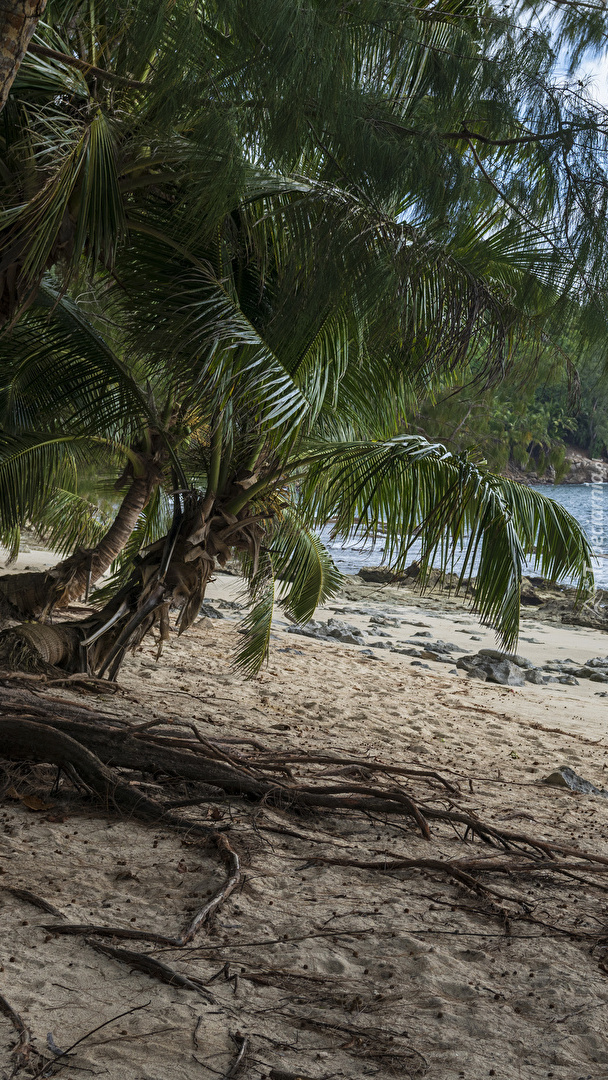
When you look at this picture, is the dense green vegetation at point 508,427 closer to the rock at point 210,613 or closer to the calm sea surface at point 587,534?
the calm sea surface at point 587,534

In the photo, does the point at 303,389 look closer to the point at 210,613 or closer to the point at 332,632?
the point at 332,632

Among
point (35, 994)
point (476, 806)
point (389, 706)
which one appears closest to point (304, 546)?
point (389, 706)

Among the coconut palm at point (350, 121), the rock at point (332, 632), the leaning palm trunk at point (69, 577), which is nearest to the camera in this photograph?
the coconut palm at point (350, 121)

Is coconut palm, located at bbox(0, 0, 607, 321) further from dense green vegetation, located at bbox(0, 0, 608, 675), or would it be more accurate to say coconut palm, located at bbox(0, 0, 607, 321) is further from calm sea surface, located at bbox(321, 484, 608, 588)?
calm sea surface, located at bbox(321, 484, 608, 588)

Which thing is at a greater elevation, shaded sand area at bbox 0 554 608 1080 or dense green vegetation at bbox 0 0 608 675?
dense green vegetation at bbox 0 0 608 675

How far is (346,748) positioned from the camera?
203 inches

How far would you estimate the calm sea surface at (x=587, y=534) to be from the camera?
714 inches

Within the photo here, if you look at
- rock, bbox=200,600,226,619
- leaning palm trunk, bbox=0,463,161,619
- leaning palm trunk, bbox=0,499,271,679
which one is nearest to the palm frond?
leaning palm trunk, bbox=0,499,271,679

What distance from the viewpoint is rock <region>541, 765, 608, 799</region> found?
483 cm

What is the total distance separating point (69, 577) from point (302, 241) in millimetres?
3973

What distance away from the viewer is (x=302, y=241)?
363 cm

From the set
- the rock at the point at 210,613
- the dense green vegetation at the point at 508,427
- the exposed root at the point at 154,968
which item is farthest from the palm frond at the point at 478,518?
the rock at the point at 210,613

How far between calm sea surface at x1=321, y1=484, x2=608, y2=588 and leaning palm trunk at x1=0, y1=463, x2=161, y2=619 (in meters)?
1.68

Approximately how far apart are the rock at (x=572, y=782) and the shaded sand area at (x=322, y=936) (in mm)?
126
